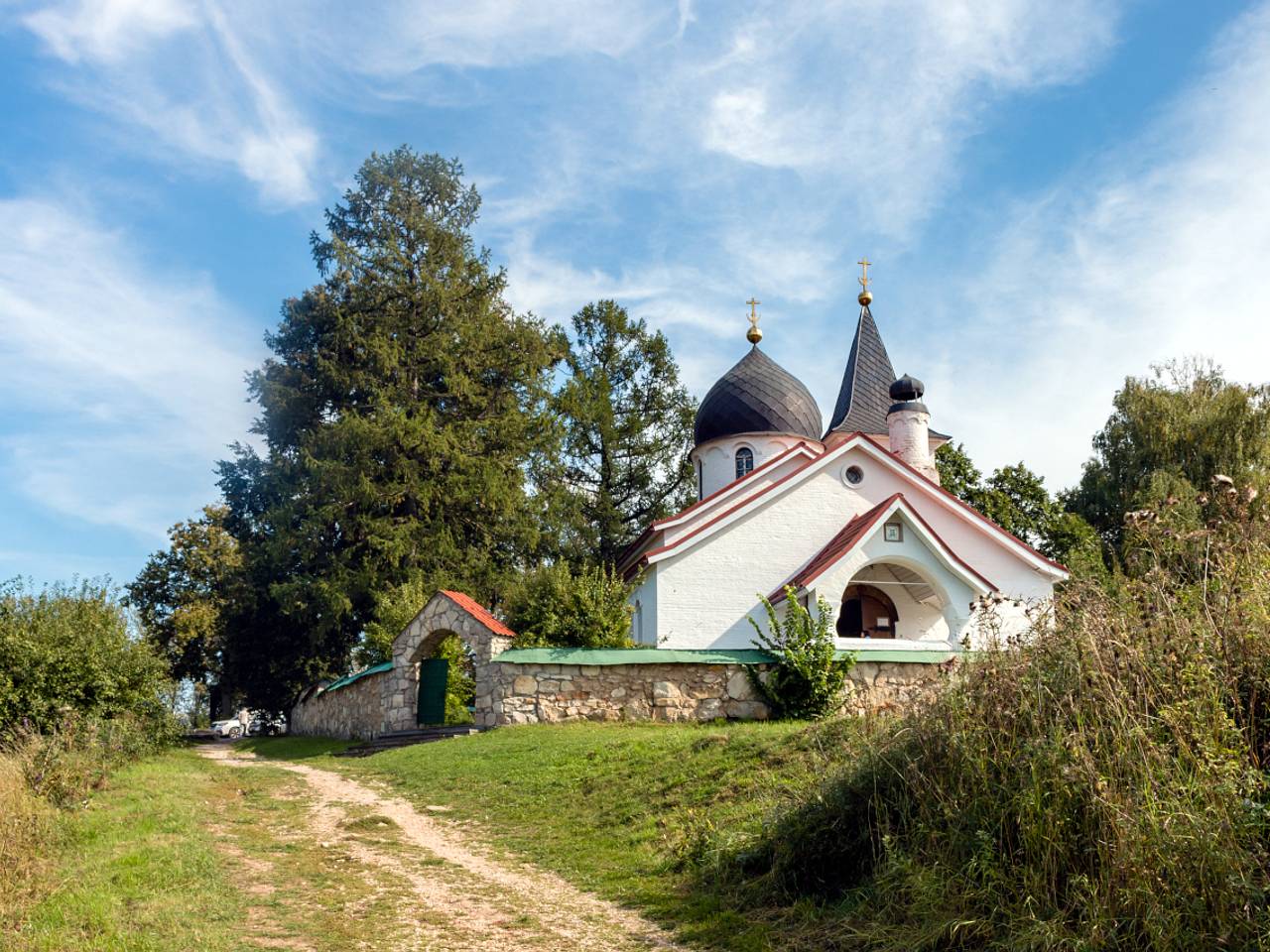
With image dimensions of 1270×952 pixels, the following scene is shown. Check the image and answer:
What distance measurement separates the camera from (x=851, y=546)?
19.2 meters

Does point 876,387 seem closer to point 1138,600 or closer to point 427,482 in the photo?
point 427,482

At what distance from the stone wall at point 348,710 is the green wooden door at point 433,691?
1064mm

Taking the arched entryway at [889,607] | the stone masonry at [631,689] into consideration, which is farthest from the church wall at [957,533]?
the stone masonry at [631,689]

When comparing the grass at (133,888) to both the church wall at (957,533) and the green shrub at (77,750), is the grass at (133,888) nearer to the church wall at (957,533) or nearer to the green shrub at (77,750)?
the green shrub at (77,750)

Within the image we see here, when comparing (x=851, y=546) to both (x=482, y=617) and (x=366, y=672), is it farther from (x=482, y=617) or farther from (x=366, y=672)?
(x=366, y=672)

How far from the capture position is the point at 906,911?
5371mm

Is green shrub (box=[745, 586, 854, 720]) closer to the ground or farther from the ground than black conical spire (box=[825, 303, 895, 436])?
closer to the ground

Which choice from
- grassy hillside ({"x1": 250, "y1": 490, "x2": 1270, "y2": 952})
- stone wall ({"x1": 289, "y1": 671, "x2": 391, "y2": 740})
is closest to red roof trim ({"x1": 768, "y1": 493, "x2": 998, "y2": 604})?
stone wall ({"x1": 289, "y1": 671, "x2": 391, "y2": 740})

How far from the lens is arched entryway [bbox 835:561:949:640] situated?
Answer: 22.6 m

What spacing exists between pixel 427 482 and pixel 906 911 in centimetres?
2456

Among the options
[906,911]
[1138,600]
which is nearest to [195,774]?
[906,911]

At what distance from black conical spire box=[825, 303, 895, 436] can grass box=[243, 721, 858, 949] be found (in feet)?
58.6

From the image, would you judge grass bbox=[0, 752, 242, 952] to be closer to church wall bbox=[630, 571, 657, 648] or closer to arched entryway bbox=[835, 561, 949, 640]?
church wall bbox=[630, 571, 657, 648]

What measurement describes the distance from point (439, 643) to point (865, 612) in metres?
9.89
